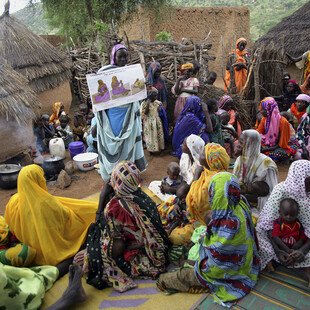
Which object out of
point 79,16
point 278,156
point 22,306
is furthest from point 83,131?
point 79,16

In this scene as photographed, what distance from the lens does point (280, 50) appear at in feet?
29.4

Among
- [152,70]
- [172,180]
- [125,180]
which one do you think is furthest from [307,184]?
[152,70]

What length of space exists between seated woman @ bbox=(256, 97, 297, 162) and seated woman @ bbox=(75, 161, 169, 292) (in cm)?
368

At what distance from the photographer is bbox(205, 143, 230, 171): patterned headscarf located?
12.4ft

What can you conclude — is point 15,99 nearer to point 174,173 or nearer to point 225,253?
point 174,173

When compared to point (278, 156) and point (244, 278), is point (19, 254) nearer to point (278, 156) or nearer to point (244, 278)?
point (244, 278)

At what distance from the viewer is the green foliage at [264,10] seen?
2986cm

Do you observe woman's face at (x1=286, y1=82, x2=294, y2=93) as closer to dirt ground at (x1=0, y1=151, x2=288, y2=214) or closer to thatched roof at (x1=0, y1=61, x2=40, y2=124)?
dirt ground at (x1=0, y1=151, x2=288, y2=214)

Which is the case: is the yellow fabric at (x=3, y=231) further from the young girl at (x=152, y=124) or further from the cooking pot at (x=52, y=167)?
the young girl at (x=152, y=124)

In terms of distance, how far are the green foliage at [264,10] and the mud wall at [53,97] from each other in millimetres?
22244

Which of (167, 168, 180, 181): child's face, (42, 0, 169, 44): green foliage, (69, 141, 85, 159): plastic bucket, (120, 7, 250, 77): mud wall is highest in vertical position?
(42, 0, 169, 44): green foliage

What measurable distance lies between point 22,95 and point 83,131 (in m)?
1.76

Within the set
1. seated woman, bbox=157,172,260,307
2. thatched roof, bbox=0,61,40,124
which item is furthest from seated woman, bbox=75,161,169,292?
thatched roof, bbox=0,61,40,124

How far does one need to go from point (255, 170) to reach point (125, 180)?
5.36 feet
